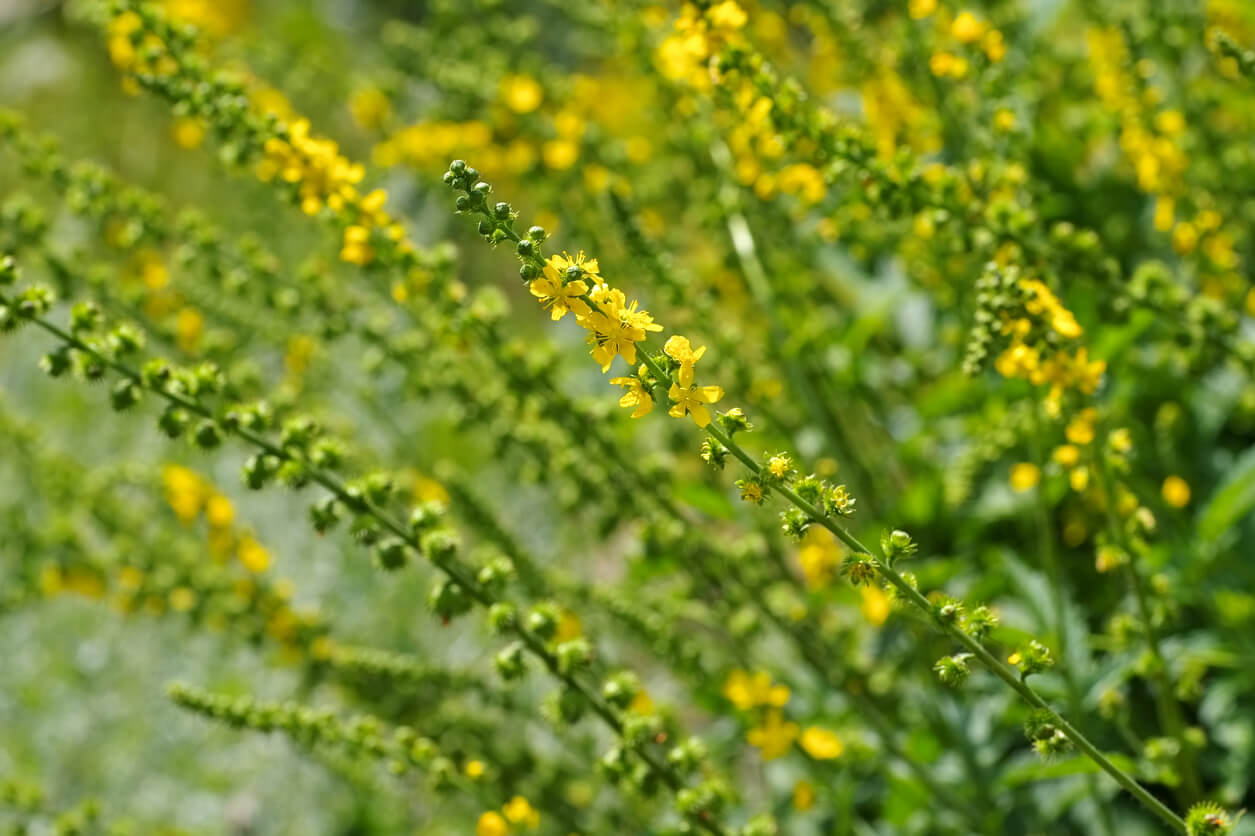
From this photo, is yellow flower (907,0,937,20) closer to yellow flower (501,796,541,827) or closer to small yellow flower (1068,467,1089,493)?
small yellow flower (1068,467,1089,493)

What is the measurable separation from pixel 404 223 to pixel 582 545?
2.27m

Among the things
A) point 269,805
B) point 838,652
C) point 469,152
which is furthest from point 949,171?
point 269,805

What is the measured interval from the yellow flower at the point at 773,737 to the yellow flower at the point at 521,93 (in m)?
2.05

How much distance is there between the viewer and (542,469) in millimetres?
3428

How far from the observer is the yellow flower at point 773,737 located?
10.4 ft

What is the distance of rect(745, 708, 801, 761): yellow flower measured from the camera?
3.18m

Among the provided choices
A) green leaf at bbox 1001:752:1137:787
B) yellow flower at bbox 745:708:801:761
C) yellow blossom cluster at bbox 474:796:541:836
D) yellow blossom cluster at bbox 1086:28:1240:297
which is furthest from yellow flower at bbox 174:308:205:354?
yellow blossom cluster at bbox 1086:28:1240:297

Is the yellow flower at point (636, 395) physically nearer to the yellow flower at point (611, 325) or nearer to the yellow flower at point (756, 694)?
the yellow flower at point (611, 325)

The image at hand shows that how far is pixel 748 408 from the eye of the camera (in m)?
3.57

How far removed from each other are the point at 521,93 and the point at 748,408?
1.27m

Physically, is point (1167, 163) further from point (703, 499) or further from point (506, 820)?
point (506, 820)

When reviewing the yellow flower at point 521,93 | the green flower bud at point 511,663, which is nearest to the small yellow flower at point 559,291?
the green flower bud at point 511,663

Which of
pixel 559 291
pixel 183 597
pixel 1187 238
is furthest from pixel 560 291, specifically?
pixel 183 597

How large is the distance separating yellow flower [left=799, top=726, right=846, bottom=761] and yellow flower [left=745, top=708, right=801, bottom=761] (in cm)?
5
